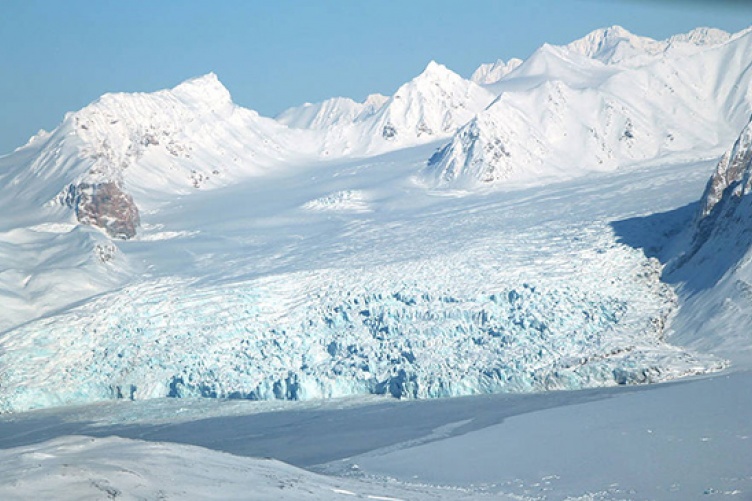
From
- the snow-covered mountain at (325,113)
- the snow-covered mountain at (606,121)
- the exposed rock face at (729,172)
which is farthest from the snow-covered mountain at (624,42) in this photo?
the exposed rock face at (729,172)

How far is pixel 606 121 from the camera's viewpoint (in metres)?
68.8

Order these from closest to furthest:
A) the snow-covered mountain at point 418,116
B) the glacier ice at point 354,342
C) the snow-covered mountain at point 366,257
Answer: the glacier ice at point 354,342
the snow-covered mountain at point 366,257
the snow-covered mountain at point 418,116

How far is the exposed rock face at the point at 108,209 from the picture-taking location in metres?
60.8

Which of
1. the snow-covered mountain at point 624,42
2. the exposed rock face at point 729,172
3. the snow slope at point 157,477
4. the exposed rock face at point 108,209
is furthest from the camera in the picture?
the snow-covered mountain at point 624,42

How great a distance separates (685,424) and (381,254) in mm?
21831

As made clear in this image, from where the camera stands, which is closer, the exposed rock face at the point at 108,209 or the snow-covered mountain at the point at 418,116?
the exposed rock face at the point at 108,209

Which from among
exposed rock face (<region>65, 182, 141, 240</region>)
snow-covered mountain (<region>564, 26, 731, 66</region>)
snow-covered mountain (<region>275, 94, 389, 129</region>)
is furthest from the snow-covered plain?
snow-covered mountain (<region>564, 26, 731, 66</region>)

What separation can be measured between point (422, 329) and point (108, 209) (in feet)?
115

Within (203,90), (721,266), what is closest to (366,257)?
(721,266)

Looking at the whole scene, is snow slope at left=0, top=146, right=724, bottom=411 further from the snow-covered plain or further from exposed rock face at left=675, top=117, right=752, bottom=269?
exposed rock face at left=675, top=117, right=752, bottom=269

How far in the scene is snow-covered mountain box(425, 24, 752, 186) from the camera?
65.8m

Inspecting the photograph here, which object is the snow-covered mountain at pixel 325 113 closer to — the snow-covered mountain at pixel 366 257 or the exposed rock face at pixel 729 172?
the snow-covered mountain at pixel 366 257

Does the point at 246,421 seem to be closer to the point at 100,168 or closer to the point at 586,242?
the point at 586,242

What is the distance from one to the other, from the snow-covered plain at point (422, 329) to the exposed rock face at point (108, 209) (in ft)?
0.65
